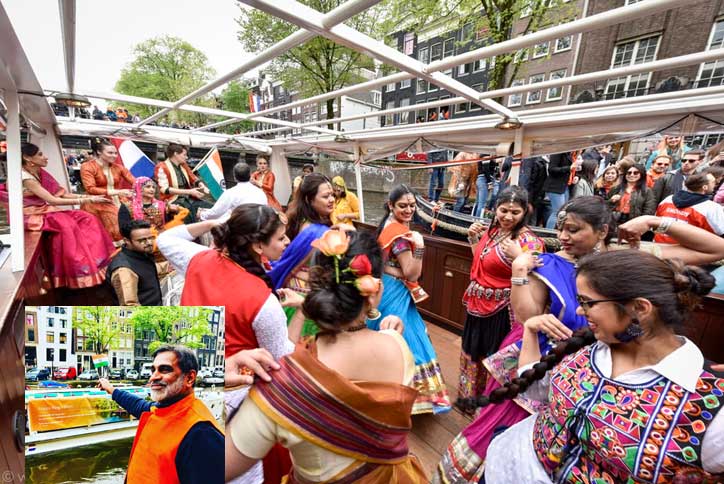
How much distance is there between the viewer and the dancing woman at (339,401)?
73cm

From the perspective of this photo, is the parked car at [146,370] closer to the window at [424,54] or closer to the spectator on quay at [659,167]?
the spectator on quay at [659,167]

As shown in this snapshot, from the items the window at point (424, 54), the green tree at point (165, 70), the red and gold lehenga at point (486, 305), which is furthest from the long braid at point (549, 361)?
the green tree at point (165, 70)

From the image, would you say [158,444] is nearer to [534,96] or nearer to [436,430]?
[436,430]

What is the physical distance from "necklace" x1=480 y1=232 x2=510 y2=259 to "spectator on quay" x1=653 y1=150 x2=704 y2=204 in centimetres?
294

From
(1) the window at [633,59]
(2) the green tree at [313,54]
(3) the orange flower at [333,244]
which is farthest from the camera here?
(1) the window at [633,59]

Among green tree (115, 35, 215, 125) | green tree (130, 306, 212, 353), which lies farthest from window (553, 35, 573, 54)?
green tree (115, 35, 215, 125)

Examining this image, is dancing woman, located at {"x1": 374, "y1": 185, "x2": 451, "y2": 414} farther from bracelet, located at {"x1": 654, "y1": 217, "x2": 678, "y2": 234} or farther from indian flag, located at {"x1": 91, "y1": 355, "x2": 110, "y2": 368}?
indian flag, located at {"x1": 91, "y1": 355, "x2": 110, "y2": 368}

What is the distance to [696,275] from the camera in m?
0.89

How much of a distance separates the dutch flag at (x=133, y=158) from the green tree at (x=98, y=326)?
4546 mm

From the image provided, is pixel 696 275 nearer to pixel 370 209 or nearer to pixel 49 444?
pixel 49 444

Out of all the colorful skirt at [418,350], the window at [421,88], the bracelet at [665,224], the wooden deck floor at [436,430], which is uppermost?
the window at [421,88]

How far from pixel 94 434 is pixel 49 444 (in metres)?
0.07

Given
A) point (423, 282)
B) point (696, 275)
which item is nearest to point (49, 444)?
point (696, 275)

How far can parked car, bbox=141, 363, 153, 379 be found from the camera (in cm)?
62
